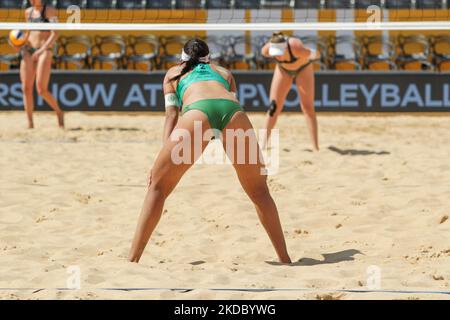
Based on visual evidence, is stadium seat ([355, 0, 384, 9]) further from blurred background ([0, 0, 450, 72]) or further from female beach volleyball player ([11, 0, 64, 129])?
female beach volleyball player ([11, 0, 64, 129])

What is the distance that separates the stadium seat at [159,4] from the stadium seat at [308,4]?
2294mm

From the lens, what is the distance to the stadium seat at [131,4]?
17938mm

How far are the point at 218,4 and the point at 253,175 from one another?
41.6ft

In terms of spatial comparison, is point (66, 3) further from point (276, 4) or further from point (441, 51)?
point (441, 51)

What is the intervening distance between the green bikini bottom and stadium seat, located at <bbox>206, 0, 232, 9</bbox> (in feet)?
41.1

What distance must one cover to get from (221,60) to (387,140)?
17.1ft

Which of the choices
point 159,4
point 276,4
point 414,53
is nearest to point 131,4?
point 159,4

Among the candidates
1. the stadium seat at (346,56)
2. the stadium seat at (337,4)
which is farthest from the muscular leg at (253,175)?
the stadium seat at (337,4)

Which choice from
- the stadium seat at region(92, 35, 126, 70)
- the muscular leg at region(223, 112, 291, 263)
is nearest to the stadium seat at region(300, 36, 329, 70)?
the stadium seat at region(92, 35, 126, 70)

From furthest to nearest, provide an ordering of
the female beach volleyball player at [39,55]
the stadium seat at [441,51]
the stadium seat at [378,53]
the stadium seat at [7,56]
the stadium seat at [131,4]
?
the stadium seat at [131,4] → the stadium seat at [7,56] → the stadium seat at [378,53] → the stadium seat at [441,51] → the female beach volleyball player at [39,55]

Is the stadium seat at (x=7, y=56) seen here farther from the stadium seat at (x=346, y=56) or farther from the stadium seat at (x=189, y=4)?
the stadium seat at (x=346, y=56)

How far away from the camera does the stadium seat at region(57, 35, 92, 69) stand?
1723 centimetres

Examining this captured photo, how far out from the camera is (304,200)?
27.2 feet
